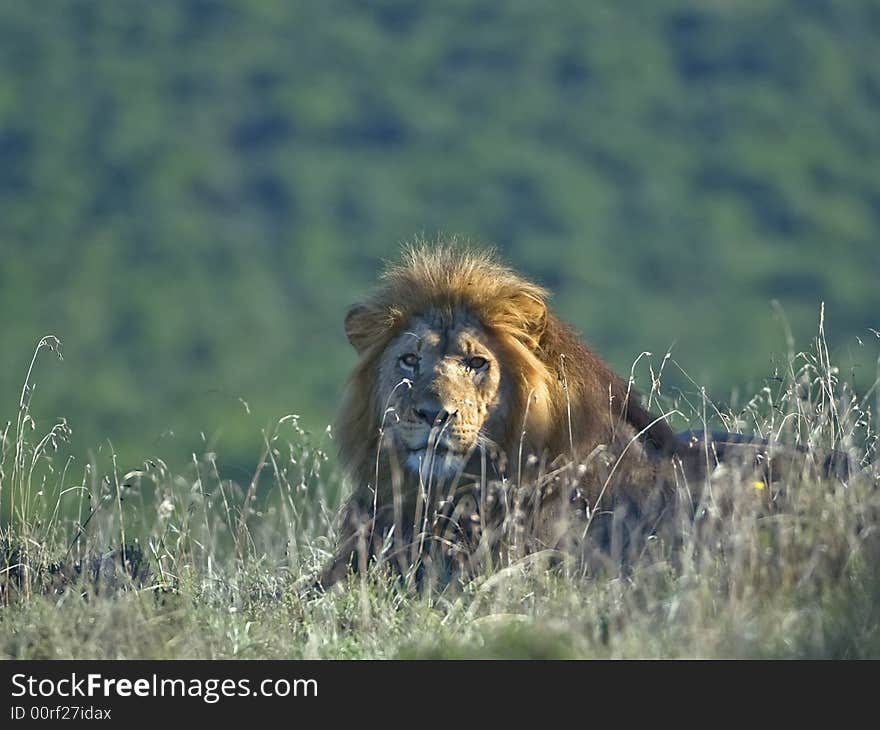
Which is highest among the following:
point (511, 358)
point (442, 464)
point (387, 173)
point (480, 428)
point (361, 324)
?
point (387, 173)

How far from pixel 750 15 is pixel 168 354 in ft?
124

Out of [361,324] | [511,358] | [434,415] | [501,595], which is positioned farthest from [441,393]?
[501,595]

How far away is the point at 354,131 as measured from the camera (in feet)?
282

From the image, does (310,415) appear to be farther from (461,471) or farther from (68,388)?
(461,471)

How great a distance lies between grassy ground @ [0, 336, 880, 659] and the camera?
585cm

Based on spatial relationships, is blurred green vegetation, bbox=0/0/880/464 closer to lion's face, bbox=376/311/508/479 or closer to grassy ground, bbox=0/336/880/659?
Answer: lion's face, bbox=376/311/508/479

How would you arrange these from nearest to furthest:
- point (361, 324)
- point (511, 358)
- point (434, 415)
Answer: point (434, 415)
point (511, 358)
point (361, 324)

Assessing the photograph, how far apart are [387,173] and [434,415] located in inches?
2954

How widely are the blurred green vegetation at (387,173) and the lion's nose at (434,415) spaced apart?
2079 inches

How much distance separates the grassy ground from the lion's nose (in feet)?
1.86

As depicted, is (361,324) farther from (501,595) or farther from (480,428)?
(501,595)

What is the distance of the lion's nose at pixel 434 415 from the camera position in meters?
7.55

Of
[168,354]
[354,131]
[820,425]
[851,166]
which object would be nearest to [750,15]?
[851,166]

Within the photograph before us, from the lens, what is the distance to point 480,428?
7.78 m
